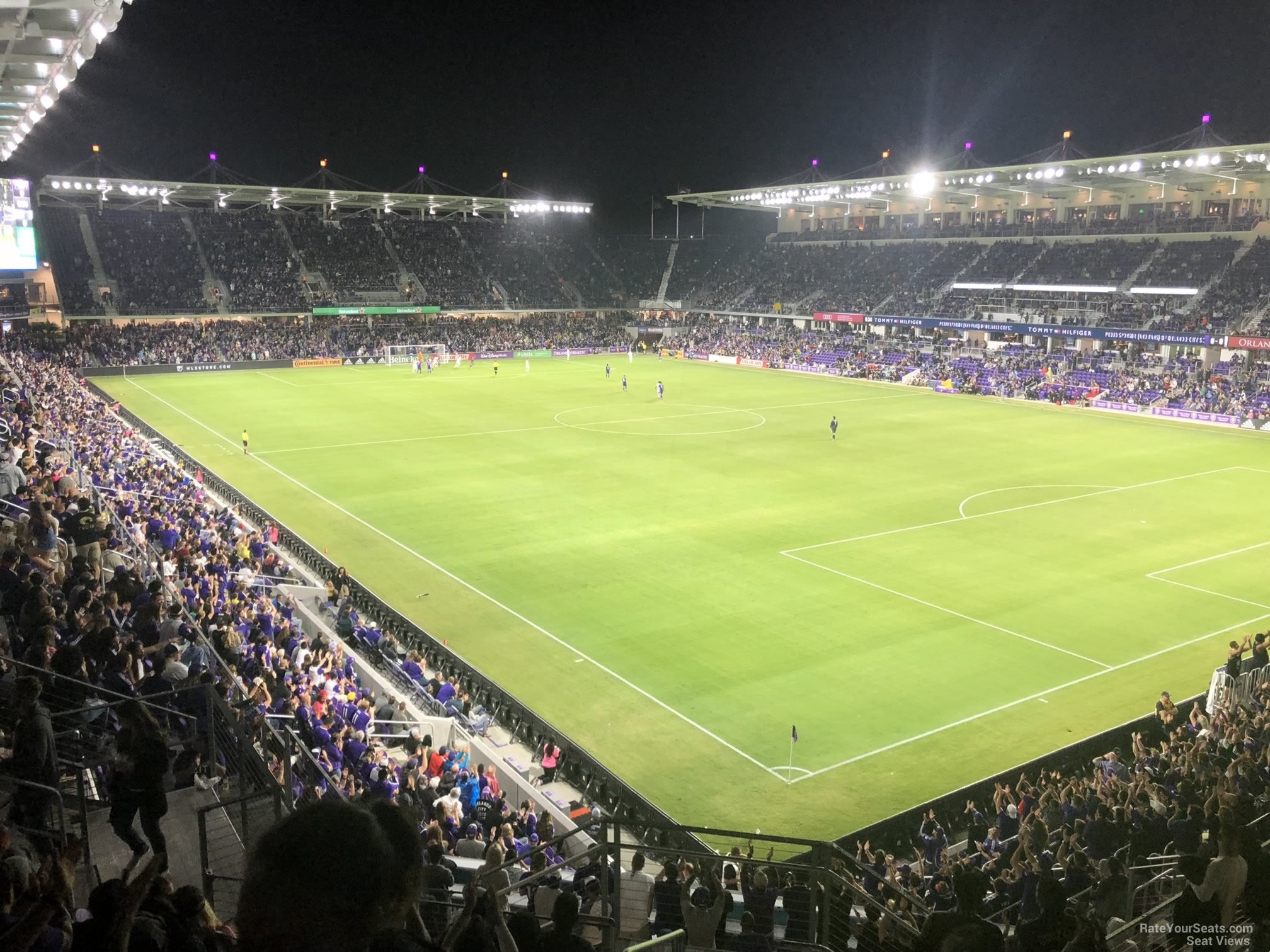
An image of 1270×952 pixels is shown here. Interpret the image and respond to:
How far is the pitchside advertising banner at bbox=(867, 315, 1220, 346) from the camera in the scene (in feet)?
190

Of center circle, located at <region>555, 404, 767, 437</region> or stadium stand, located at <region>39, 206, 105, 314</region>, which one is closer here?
center circle, located at <region>555, 404, 767, 437</region>

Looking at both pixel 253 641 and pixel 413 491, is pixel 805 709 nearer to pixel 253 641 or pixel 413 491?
pixel 253 641

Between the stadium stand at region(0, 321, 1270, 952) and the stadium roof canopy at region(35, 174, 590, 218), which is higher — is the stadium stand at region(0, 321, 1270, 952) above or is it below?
below

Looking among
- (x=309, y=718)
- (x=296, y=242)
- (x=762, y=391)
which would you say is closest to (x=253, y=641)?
(x=309, y=718)

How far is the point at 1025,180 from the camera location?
68.2m

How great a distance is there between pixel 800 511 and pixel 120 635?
77.6ft

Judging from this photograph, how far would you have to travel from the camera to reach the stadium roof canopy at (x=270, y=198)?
235 ft

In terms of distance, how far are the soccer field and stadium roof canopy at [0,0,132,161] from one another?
12.4 m

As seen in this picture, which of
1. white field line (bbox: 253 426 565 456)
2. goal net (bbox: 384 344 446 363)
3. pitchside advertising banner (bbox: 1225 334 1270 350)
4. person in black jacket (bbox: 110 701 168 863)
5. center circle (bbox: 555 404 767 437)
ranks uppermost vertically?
pitchside advertising banner (bbox: 1225 334 1270 350)

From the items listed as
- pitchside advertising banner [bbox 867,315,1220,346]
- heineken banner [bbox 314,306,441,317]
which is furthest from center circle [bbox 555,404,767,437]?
heineken banner [bbox 314,306,441,317]

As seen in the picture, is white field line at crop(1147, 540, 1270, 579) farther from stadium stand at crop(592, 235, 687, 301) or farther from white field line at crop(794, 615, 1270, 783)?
stadium stand at crop(592, 235, 687, 301)

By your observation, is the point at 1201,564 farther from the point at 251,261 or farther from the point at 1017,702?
the point at 251,261

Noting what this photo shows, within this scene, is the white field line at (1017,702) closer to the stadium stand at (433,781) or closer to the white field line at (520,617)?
the white field line at (520,617)

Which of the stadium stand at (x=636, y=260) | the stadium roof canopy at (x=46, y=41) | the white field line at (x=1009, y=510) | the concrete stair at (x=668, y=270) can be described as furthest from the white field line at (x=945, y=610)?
the stadium stand at (x=636, y=260)
